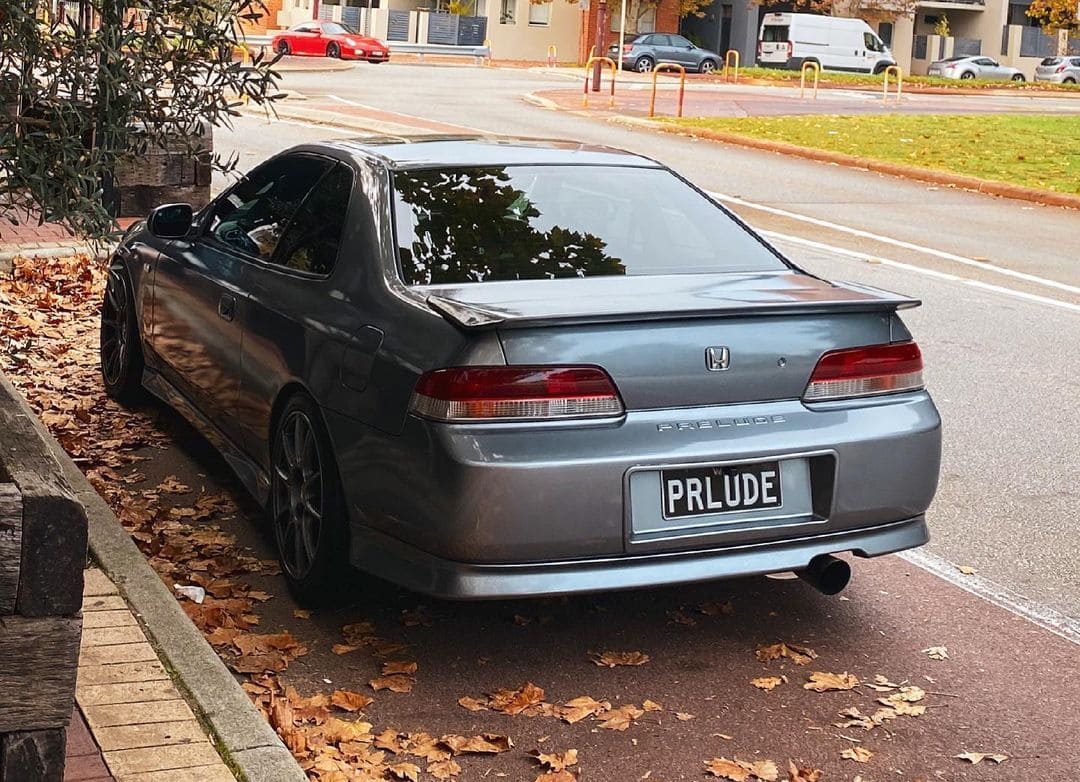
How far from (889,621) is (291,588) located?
79.2 inches

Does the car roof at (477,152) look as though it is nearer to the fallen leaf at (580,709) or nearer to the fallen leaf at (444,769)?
the fallen leaf at (580,709)

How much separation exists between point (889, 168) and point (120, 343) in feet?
53.7

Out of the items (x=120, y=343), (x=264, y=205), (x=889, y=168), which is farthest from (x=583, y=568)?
(x=889, y=168)

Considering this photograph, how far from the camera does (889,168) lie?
22344 mm

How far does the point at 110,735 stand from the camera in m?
3.99

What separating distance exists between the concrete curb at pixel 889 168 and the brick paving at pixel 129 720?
54.4 feet

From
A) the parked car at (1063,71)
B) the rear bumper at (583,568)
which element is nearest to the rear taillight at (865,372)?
the rear bumper at (583,568)

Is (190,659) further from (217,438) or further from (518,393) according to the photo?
(217,438)

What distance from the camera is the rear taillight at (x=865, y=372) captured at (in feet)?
16.0

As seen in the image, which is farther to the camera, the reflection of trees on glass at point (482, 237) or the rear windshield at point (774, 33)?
the rear windshield at point (774, 33)

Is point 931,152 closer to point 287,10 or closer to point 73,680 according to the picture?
point 73,680

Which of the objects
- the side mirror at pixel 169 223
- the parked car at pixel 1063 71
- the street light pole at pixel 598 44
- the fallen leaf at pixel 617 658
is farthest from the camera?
the parked car at pixel 1063 71

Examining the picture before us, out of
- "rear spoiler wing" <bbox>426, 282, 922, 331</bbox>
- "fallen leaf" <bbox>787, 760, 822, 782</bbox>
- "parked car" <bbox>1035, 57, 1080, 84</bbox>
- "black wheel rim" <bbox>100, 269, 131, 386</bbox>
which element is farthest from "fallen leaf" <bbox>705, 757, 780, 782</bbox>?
"parked car" <bbox>1035, 57, 1080, 84</bbox>

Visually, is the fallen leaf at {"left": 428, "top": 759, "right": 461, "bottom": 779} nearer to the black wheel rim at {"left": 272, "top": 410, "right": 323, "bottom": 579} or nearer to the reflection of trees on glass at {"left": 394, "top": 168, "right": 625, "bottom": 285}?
the black wheel rim at {"left": 272, "top": 410, "right": 323, "bottom": 579}
